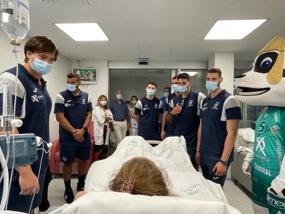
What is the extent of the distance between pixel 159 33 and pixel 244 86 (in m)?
1.79

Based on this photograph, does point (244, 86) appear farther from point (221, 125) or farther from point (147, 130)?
point (147, 130)

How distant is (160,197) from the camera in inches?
24.6

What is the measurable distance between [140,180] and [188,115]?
172 centimetres

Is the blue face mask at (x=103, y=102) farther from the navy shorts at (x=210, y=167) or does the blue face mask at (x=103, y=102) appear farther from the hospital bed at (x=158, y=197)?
the navy shorts at (x=210, y=167)

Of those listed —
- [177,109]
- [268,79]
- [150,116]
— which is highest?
[268,79]

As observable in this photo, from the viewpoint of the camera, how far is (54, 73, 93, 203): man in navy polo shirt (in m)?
2.46

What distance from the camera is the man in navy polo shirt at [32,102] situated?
3.73 feet

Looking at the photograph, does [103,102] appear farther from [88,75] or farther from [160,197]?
[160,197]

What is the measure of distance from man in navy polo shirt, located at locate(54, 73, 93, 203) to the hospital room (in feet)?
0.04

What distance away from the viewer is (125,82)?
24.0 feet

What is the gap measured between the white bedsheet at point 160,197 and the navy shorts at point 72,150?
0.76 m

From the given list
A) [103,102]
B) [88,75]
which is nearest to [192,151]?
[103,102]

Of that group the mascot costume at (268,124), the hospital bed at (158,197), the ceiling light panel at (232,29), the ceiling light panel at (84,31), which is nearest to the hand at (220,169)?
the hospital bed at (158,197)

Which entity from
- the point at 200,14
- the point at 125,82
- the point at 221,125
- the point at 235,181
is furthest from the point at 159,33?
the point at 125,82
